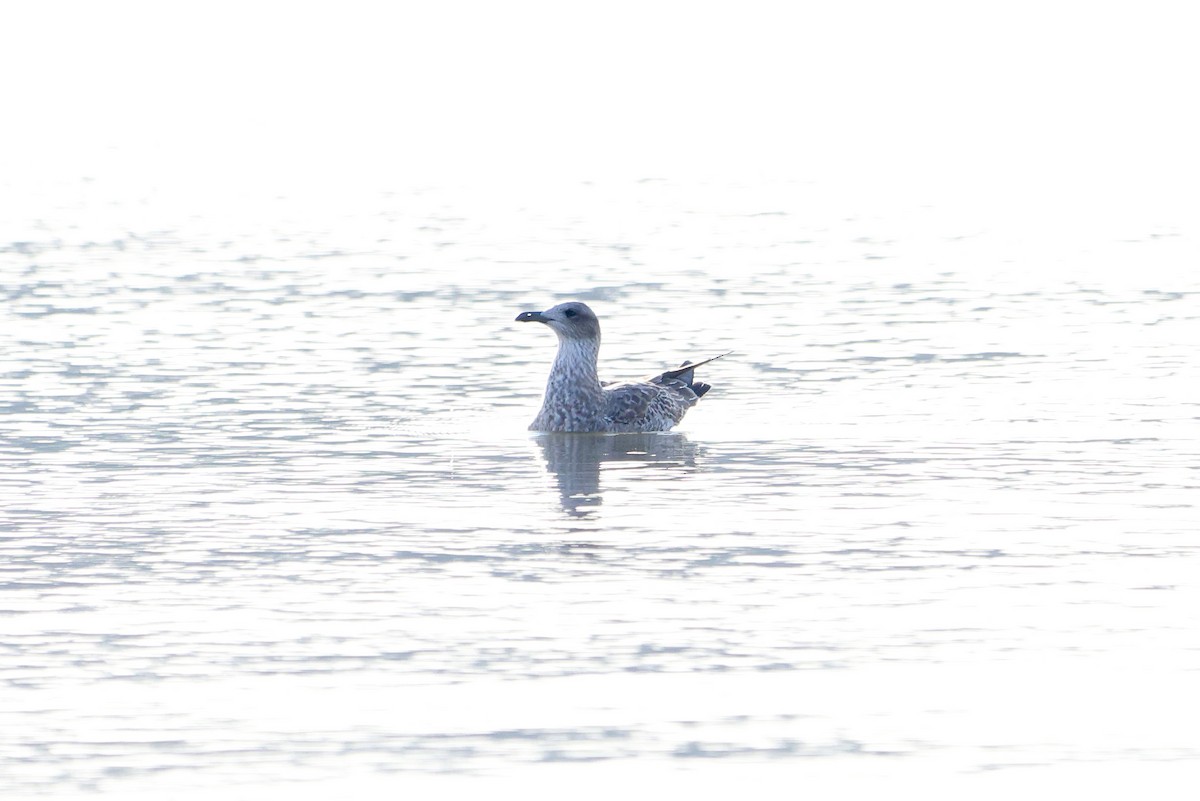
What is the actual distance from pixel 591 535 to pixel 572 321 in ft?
19.3

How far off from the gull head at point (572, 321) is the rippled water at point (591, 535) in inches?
36.4

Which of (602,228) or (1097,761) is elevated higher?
(602,228)

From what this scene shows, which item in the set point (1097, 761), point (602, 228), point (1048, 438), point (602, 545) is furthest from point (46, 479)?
point (602, 228)

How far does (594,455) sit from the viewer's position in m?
18.7

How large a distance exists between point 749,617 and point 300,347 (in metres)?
12.0

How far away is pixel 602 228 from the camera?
37.3 meters

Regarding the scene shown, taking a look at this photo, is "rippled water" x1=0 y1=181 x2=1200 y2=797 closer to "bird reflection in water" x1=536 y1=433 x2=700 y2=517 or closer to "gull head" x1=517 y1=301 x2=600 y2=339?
"bird reflection in water" x1=536 y1=433 x2=700 y2=517

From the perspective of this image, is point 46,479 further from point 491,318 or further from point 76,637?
point 491,318

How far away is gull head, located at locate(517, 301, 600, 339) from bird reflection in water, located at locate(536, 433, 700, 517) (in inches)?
41.5

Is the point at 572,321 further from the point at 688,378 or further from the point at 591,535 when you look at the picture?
the point at 591,535

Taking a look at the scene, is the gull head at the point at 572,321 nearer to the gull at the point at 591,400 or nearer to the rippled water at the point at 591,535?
the gull at the point at 591,400

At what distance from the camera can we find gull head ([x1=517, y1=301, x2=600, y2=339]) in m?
20.5

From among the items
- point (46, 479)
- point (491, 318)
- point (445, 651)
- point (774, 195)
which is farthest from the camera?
point (774, 195)

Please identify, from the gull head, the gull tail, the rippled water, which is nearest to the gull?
the gull head
